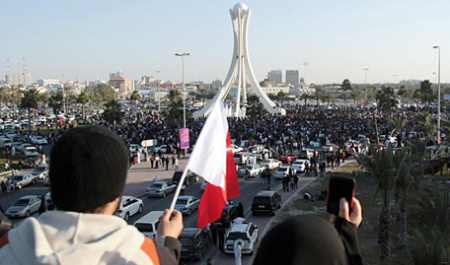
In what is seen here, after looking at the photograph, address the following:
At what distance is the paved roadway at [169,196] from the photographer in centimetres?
1377

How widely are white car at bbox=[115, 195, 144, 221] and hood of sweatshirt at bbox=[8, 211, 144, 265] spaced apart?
51.4ft

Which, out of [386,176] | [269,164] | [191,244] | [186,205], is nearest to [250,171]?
[269,164]

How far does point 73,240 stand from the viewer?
1535 mm

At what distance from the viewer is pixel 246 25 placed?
220 feet

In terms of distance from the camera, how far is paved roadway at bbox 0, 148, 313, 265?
542 inches

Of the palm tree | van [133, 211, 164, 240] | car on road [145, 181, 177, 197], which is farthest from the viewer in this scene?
car on road [145, 181, 177, 197]

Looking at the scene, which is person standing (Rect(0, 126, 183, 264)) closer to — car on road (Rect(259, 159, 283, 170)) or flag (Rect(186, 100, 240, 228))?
flag (Rect(186, 100, 240, 228))

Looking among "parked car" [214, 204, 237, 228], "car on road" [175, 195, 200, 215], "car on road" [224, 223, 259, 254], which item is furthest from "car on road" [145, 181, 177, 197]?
"car on road" [224, 223, 259, 254]

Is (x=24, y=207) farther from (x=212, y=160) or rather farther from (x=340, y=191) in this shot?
(x=340, y=191)

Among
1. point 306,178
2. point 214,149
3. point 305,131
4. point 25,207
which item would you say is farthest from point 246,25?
point 214,149

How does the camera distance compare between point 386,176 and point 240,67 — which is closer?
point 386,176

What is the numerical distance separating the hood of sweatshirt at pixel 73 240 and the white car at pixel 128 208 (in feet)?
51.4

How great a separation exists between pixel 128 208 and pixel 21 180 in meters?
9.78

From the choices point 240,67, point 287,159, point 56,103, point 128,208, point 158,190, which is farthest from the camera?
point 240,67
